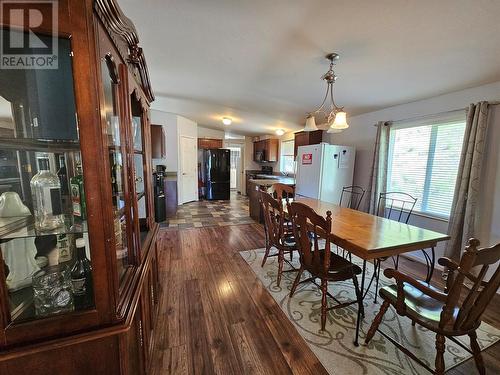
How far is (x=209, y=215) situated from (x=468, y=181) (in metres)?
4.53

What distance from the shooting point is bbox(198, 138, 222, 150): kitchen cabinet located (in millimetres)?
7605

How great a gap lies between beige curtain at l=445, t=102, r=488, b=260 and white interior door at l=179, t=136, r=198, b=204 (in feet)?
18.9

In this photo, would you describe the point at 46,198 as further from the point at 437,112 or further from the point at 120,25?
the point at 437,112

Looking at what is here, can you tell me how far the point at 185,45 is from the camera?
2.18m

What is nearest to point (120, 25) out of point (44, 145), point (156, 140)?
point (44, 145)

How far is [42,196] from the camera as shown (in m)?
0.84

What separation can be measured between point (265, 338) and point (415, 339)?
3.80 feet

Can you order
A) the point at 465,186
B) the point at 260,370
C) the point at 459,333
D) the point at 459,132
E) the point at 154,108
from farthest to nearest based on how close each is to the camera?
the point at 154,108 → the point at 459,132 → the point at 465,186 → the point at 260,370 → the point at 459,333

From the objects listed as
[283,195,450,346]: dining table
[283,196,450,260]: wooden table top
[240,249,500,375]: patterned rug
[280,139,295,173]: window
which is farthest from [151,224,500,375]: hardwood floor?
[280,139,295,173]: window

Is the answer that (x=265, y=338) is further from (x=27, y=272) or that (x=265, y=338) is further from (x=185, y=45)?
(x=185, y=45)

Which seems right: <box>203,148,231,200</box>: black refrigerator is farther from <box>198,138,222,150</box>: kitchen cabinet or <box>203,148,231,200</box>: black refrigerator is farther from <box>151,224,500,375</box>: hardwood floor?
<box>151,224,500,375</box>: hardwood floor

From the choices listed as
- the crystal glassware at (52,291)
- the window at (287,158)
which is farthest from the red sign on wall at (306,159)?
the crystal glassware at (52,291)

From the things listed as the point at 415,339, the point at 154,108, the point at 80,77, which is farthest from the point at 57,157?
the point at 154,108

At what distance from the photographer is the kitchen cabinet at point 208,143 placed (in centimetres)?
761
